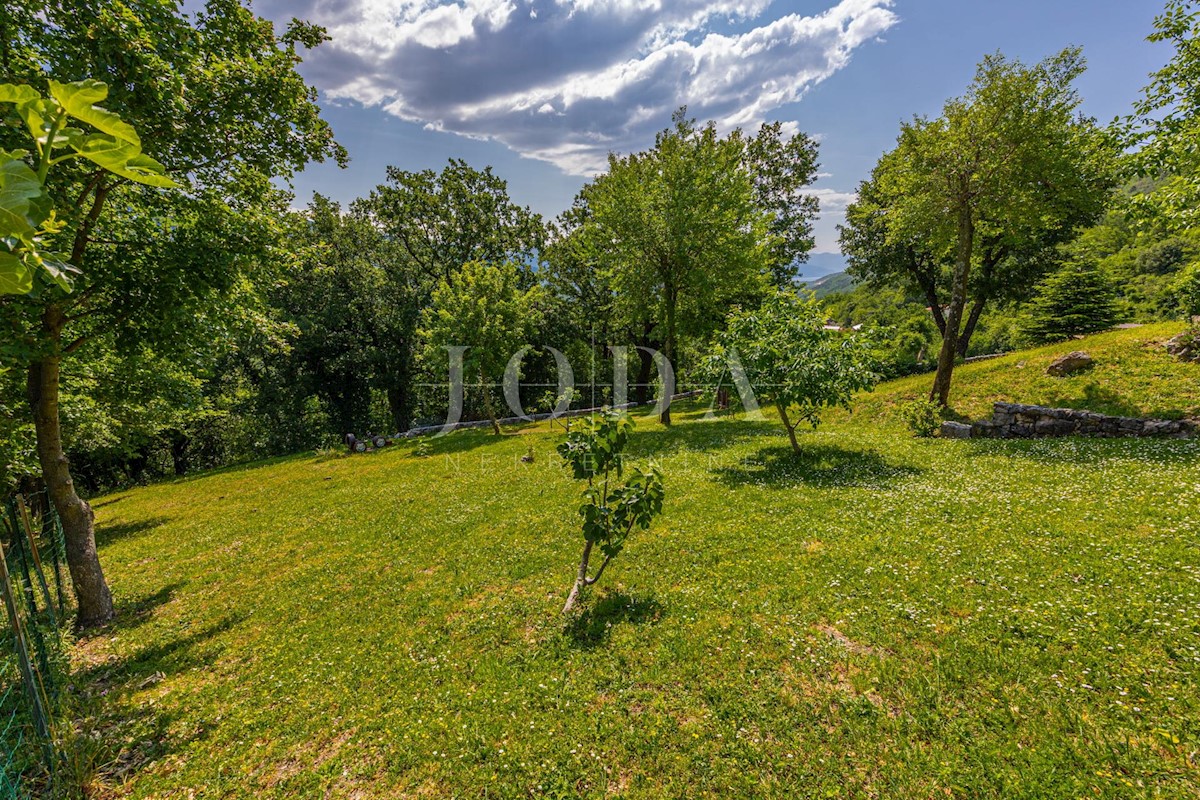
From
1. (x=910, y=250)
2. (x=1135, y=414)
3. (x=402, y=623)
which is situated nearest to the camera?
(x=402, y=623)

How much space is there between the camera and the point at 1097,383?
1459 cm

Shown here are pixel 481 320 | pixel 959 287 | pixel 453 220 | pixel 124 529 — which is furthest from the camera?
pixel 453 220

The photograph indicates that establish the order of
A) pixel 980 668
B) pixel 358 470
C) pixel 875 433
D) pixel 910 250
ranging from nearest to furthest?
1. pixel 980 668
2. pixel 875 433
3. pixel 358 470
4. pixel 910 250

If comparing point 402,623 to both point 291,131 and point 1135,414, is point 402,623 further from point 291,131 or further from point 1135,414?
point 1135,414

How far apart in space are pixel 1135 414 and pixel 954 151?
9.91 metres

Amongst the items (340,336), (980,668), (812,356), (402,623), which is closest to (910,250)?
(812,356)

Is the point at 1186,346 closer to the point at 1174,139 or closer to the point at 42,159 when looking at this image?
the point at 1174,139

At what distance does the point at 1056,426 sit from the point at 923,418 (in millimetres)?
3309

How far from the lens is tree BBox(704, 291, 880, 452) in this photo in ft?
41.8

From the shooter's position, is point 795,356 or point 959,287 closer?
point 795,356

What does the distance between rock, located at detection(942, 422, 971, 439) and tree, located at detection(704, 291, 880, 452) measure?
3632 millimetres

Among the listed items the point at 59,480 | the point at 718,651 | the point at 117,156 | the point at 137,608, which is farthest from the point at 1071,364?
the point at 137,608

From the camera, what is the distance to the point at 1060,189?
563 inches

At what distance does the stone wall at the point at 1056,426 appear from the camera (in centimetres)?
1164
